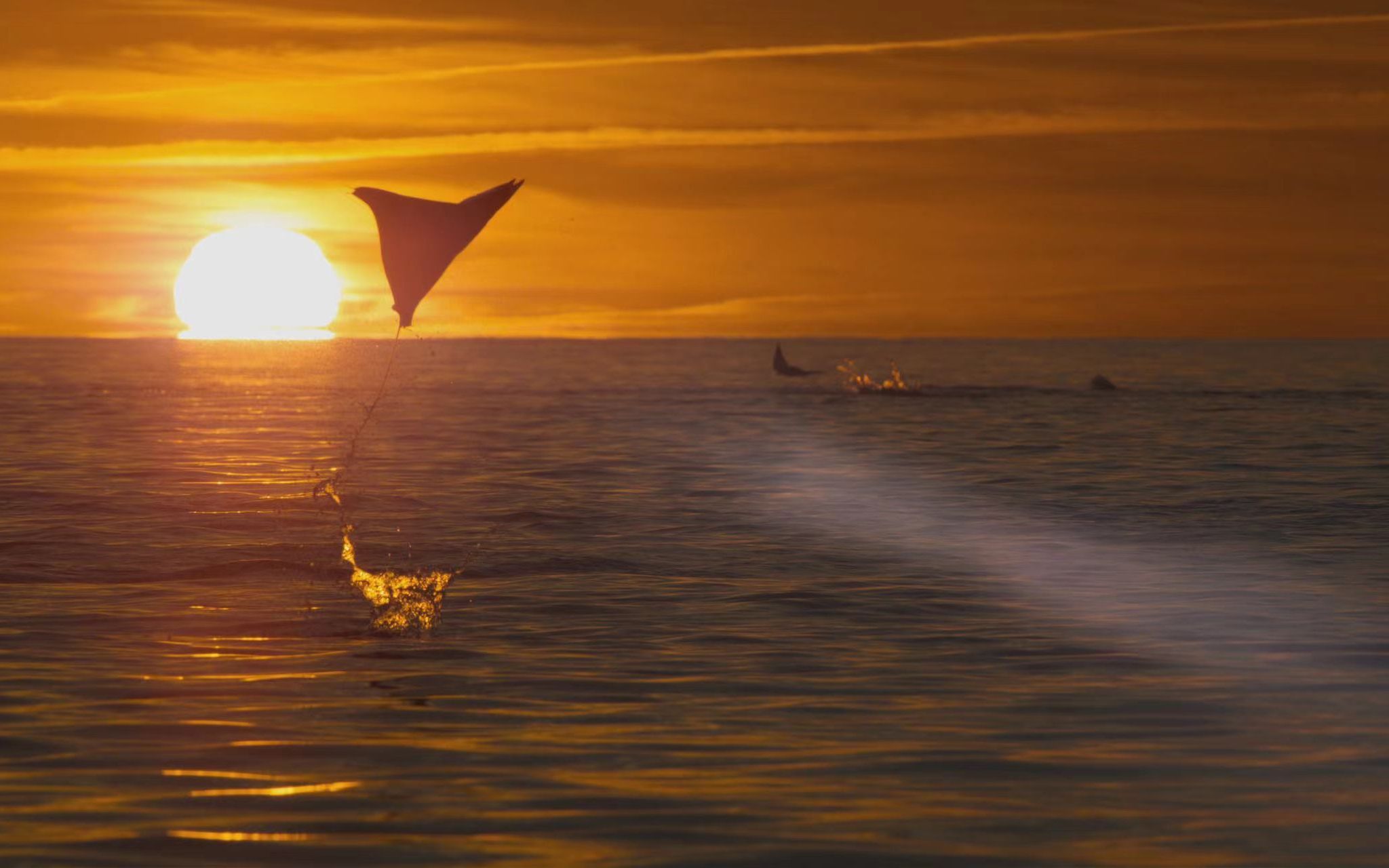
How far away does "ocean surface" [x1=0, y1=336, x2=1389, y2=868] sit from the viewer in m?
9.77

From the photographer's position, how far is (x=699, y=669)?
14.7 metres

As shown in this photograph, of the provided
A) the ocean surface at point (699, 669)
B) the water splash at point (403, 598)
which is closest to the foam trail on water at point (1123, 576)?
the ocean surface at point (699, 669)

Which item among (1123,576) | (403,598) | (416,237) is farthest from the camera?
(1123,576)

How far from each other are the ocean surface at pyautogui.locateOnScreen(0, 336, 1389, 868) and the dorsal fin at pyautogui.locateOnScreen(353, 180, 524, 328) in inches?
125

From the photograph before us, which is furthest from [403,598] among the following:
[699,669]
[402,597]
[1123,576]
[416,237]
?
[1123,576]

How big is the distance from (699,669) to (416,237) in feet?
17.8

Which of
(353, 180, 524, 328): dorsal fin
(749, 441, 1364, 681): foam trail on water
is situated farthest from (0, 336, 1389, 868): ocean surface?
(353, 180, 524, 328): dorsal fin

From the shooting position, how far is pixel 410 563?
2281 cm

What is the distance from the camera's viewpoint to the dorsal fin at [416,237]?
56.5 feet

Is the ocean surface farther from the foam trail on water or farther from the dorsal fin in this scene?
the dorsal fin

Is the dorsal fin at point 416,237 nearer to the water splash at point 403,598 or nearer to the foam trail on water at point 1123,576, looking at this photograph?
the water splash at point 403,598

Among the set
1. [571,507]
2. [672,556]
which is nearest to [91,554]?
[672,556]

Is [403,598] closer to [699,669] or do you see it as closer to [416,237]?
[416,237]

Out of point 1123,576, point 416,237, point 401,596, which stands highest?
point 416,237
